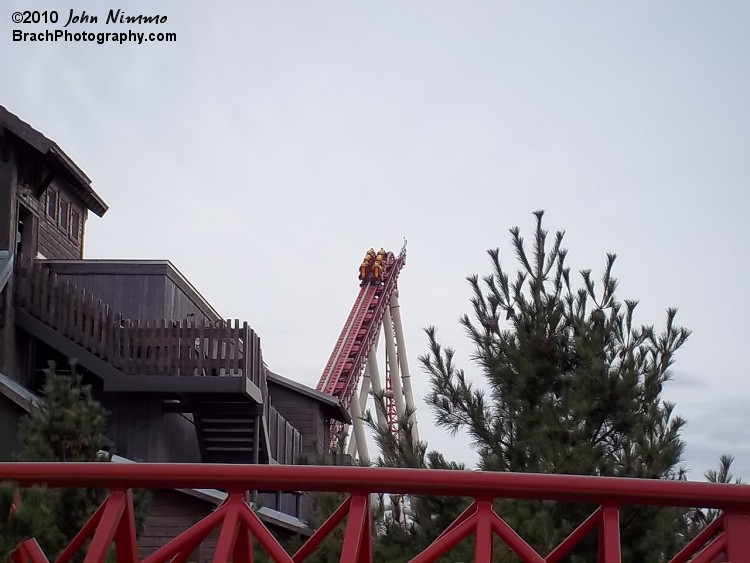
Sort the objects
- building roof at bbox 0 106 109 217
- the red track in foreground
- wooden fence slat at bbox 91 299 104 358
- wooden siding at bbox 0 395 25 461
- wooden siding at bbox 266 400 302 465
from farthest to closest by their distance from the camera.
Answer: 1. wooden siding at bbox 266 400 302 465
2. building roof at bbox 0 106 109 217
3. wooden fence slat at bbox 91 299 104 358
4. wooden siding at bbox 0 395 25 461
5. the red track in foreground

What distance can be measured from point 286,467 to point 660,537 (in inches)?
204

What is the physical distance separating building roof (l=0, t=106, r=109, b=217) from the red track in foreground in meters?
14.0

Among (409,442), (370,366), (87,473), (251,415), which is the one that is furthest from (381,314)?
(87,473)

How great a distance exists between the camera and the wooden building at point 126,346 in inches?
698

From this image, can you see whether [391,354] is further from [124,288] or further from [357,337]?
[124,288]

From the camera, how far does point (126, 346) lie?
→ 1792cm

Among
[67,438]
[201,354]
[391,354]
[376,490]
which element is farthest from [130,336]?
[391,354]

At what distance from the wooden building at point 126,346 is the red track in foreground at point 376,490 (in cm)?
997

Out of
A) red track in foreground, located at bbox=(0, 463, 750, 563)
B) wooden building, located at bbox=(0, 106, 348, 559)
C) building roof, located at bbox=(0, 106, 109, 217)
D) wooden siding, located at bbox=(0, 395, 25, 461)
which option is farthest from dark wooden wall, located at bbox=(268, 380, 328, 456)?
red track in foreground, located at bbox=(0, 463, 750, 563)

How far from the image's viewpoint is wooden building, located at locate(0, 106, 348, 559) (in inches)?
698

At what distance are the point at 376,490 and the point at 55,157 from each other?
15.9 metres

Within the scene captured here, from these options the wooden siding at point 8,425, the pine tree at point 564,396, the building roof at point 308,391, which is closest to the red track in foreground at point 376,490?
the pine tree at point 564,396

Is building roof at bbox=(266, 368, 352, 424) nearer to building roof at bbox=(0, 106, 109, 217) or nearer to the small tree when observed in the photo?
building roof at bbox=(0, 106, 109, 217)

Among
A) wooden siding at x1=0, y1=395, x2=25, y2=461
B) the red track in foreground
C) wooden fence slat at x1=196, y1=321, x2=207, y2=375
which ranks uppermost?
wooden fence slat at x1=196, y1=321, x2=207, y2=375
